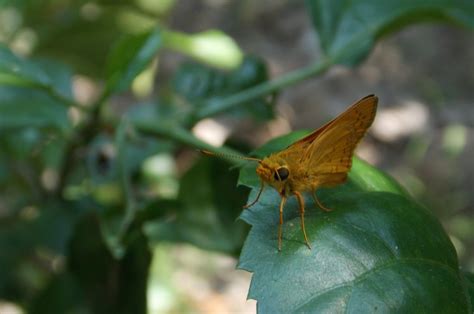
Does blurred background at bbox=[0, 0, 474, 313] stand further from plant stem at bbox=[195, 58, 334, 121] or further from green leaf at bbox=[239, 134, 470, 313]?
green leaf at bbox=[239, 134, 470, 313]

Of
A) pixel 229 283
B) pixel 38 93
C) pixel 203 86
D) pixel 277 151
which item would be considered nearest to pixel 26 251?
pixel 38 93

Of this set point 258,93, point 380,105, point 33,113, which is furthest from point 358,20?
point 380,105

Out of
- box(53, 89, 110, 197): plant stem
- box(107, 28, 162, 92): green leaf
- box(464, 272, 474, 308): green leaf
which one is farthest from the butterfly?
box(53, 89, 110, 197): plant stem

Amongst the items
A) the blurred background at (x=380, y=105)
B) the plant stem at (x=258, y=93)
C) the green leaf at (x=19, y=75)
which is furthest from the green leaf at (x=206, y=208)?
the blurred background at (x=380, y=105)

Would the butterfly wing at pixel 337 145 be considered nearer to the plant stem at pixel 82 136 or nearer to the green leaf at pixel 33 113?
the plant stem at pixel 82 136

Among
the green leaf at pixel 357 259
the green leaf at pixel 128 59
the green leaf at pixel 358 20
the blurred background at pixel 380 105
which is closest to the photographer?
the green leaf at pixel 357 259

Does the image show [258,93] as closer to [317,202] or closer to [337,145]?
[337,145]

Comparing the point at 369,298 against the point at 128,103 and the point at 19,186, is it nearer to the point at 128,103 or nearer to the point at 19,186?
the point at 19,186
